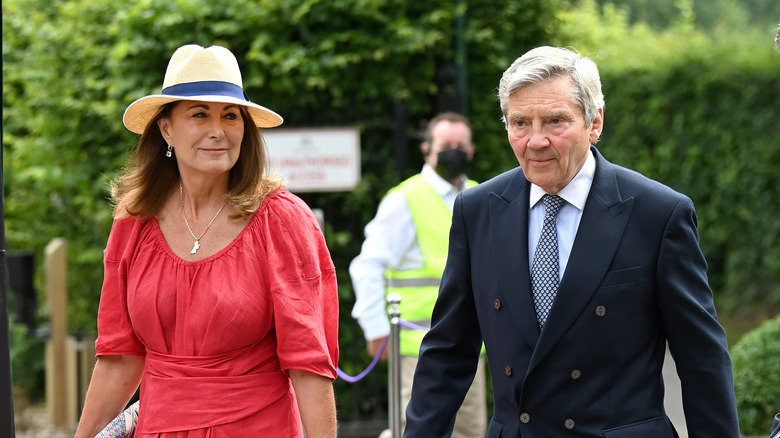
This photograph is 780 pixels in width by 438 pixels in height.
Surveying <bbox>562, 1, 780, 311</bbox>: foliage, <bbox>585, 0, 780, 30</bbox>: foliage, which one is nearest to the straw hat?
<bbox>562, 1, 780, 311</bbox>: foliage

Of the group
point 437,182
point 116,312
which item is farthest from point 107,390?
point 437,182

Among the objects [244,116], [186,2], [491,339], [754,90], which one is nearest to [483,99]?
[186,2]

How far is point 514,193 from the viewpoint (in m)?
3.20

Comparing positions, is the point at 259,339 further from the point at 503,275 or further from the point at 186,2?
the point at 186,2

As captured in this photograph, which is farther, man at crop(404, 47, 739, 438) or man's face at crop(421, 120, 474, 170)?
man's face at crop(421, 120, 474, 170)

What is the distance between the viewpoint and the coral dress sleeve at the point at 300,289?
11.0 ft

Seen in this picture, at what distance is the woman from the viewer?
132 inches

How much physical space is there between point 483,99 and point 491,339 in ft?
16.3

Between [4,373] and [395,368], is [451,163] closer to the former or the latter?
[395,368]

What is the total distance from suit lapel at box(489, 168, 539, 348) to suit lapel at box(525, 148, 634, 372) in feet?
0.21

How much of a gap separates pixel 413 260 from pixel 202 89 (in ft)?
8.92

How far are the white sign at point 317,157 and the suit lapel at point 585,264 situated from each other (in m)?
4.59

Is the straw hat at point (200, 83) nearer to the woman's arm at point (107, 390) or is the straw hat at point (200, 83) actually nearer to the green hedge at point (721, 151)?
the woman's arm at point (107, 390)

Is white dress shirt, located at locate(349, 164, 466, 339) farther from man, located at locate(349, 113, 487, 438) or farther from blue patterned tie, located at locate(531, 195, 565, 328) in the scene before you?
blue patterned tie, located at locate(531, 195, 565, 328)
